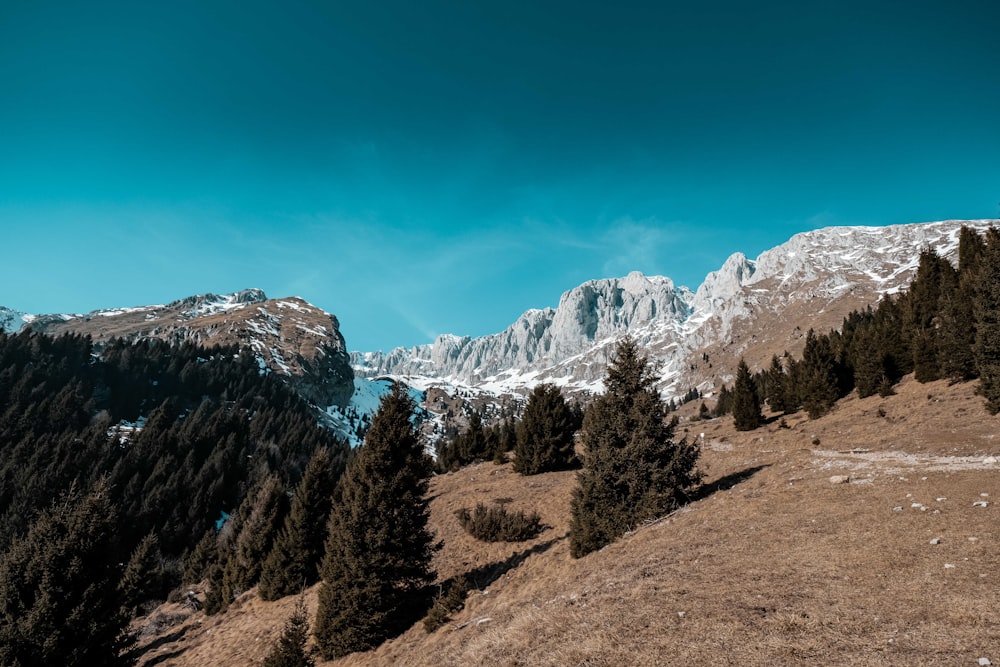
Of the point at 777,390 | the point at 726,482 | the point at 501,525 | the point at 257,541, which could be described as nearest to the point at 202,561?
the point at 257,541

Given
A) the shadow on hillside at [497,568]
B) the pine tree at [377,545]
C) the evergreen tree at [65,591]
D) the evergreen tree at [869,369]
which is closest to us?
the evergreen tree at [65,591]

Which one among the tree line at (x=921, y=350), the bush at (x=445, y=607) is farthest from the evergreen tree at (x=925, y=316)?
the bush at (x=445, y=607)

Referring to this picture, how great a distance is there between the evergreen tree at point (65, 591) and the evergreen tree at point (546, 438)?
30.2 meters

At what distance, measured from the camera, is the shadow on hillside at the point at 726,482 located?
2428 centimetres

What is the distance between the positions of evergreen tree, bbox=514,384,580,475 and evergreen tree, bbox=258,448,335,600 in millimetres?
18315

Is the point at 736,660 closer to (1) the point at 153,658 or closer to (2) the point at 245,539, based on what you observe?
(1) the point at 153,658

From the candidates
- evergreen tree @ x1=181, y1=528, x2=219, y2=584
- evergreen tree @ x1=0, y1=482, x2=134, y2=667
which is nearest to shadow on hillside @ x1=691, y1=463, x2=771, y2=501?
evergreen tree @ x1=0, y1=482, x2=134, y2=667

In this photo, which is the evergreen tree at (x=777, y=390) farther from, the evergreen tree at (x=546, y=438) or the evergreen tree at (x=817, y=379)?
the evergreen tree at (x=546, y=438)

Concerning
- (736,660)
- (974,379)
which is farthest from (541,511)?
(974,379)

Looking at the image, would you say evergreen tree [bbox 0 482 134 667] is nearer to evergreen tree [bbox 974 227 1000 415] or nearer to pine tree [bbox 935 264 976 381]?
evergreen tree [bbox 974 227 1000 415]

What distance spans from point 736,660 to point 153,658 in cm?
3184

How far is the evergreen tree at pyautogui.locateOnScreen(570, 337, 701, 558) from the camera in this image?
20.8 meters

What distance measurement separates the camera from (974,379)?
118ft

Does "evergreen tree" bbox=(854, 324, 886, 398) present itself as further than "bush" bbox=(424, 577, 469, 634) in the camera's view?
Yes
